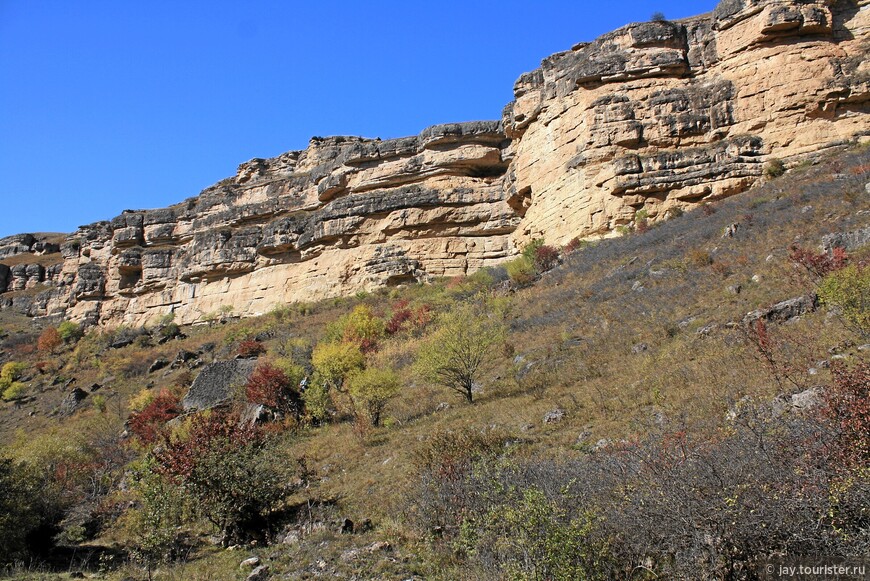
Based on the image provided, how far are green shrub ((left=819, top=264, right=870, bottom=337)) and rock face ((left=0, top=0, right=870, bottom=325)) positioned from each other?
1591 centimetres

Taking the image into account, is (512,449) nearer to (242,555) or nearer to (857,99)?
(242,555)

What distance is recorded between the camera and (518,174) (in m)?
29.8

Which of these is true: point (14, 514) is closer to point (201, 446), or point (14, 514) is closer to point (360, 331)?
point (201, 446)

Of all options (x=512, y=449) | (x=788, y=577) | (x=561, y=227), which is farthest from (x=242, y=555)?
(x=561, y=227)

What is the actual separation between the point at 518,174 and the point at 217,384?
→ 19.0 meters

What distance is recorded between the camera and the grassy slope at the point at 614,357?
282 inches

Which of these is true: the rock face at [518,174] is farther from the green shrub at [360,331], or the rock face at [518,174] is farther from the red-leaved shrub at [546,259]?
the green shrub at [360,331]

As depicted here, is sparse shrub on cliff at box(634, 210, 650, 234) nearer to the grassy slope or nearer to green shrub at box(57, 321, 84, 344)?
the grassy slope

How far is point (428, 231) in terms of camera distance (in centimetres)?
3238

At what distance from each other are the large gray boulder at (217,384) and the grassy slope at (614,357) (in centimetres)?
418

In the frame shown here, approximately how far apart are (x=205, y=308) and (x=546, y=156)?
24.5 metres

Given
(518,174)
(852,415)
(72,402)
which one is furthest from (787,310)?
(72,402)

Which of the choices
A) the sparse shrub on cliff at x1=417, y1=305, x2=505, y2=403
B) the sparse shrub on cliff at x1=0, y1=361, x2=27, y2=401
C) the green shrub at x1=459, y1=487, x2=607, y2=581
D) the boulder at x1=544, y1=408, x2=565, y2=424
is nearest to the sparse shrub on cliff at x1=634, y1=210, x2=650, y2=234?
the sparse shrub on cliff at x1=417, y1=305, x2=505, y2=403

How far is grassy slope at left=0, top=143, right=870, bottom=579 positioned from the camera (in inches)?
282
